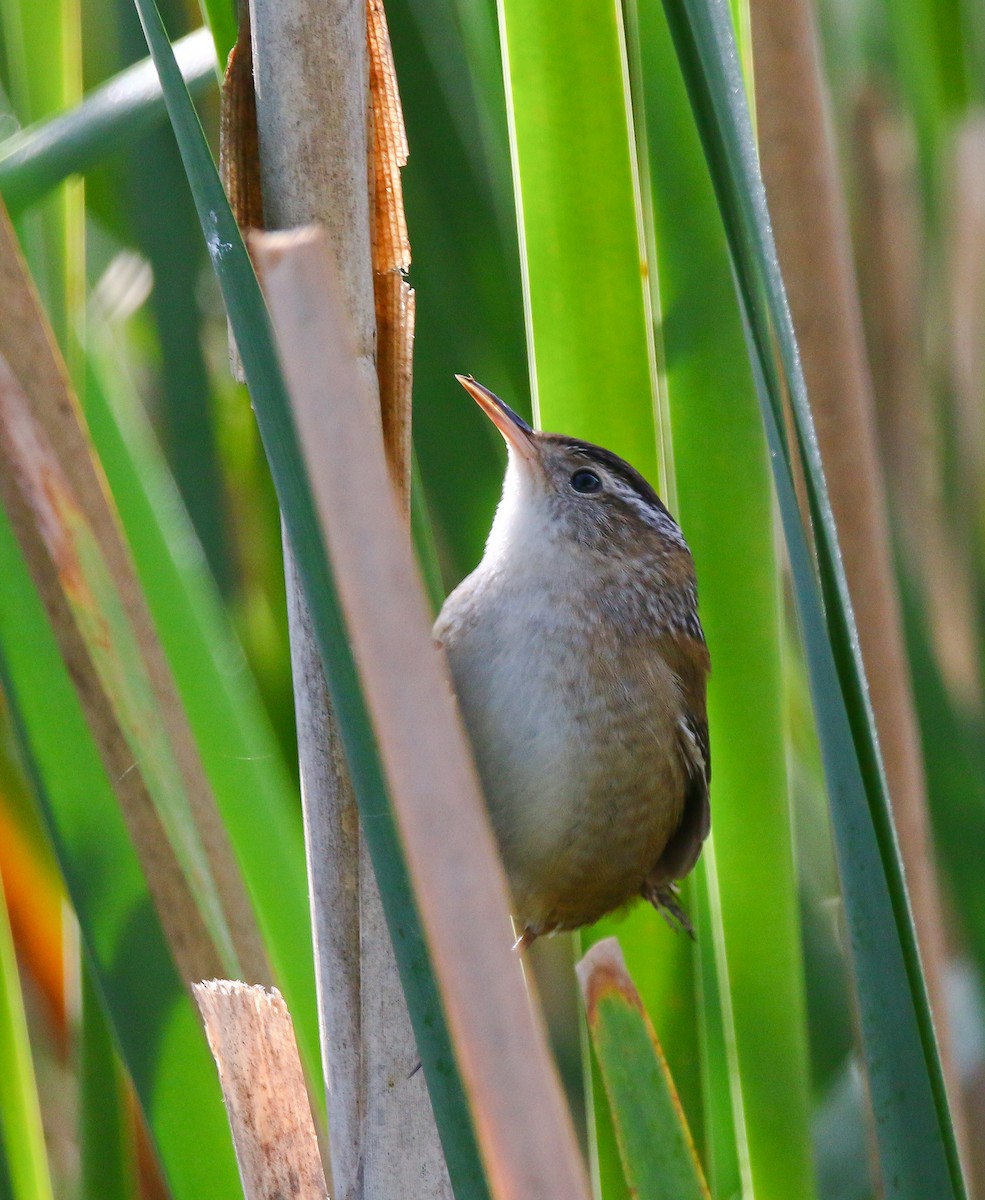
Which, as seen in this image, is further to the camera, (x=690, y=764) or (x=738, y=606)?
(x=690, y=764)

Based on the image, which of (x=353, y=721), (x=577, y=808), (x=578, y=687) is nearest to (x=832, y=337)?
(x=578, y=687)

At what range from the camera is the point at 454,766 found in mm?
535

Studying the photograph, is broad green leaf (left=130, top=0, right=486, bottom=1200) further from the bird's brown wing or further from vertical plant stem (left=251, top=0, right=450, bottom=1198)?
the bird's brown wing

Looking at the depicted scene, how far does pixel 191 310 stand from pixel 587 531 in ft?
1.78

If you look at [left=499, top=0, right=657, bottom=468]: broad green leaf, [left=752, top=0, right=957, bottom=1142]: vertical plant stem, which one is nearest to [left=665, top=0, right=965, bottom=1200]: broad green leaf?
[left=499, top=0, right=657, bottom=468]: broad green leaf

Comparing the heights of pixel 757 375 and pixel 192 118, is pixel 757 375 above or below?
below

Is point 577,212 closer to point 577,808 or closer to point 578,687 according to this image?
point 578,687

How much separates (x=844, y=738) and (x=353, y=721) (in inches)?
11.9

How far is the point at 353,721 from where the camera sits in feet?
2.05

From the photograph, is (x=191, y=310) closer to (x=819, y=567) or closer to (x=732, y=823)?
(x=732, y=823)

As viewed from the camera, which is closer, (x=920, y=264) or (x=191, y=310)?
(x=191, y=310)

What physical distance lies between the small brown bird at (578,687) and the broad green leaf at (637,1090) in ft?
0.90

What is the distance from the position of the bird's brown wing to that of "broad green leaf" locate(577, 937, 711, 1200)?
1.16 feet

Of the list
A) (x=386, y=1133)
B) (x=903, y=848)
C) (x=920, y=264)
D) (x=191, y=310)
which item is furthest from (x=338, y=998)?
(x=920, y=264)
